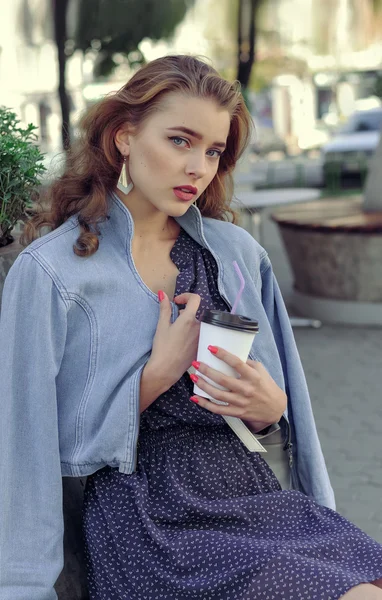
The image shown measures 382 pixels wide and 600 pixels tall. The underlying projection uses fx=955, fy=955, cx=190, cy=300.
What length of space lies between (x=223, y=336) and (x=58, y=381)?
1.38ft

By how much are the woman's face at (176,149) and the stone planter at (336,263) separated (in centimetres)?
528

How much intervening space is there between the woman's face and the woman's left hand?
0.45m

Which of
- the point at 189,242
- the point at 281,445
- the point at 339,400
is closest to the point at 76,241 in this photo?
the point at 189,242

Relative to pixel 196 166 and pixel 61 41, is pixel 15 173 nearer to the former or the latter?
pixel 196 166

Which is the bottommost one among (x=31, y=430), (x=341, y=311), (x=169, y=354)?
(x=341, y=311)

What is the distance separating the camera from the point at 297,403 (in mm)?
2555

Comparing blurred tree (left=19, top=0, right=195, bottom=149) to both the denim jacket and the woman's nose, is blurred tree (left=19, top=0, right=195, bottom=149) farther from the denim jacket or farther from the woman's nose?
the denim jacket

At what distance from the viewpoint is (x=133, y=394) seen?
212 centimetres

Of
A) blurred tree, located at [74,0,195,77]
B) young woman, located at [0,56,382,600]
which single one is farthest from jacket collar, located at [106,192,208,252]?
blurred tree, located at [74,0,195,77]

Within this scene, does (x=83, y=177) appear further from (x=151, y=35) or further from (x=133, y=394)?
(x=151, y=35)

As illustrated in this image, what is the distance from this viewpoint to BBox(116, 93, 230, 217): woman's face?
2256 millimetres

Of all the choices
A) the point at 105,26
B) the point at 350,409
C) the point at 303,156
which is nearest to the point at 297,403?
the point at 350,409

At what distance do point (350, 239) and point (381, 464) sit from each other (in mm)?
2946

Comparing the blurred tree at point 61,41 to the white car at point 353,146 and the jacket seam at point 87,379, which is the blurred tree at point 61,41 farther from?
the jacket seam at point 87,379
